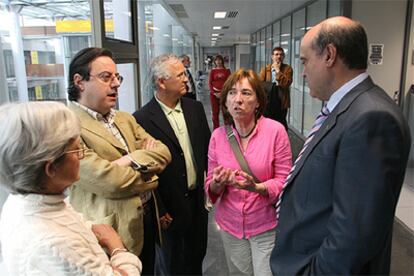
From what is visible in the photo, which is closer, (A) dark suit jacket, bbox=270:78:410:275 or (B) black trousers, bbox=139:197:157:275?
(A) dark suit jacket, bbox=270:78:410:275

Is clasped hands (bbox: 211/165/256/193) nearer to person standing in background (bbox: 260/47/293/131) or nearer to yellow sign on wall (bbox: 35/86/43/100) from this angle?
yellow sign on wall (bbox: 35/86/43/100)

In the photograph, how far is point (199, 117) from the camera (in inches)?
87.1

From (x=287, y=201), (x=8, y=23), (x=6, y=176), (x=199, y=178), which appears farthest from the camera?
(x=199, y=178)

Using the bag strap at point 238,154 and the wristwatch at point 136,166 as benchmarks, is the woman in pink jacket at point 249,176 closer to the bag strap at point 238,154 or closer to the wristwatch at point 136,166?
the bag strap at point 238,154

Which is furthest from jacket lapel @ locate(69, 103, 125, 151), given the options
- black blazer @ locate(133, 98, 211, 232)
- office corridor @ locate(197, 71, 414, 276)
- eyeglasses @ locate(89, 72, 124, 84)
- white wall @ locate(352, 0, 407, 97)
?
white wall @ locate(352, 0, 407, 97)

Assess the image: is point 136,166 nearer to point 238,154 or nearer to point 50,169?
point 238,154

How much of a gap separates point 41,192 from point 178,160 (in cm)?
115

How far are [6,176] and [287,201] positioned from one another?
2.98 feet

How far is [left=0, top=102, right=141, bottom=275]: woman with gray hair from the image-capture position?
0.86 meters

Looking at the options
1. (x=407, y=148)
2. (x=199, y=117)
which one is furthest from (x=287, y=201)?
(x=199, y=117)

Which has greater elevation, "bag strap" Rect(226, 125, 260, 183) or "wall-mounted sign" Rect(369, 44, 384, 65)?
"wall-mounted sign" Rect(369, 44, 384, 65)

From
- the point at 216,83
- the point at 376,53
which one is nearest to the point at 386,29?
the point at 376,53

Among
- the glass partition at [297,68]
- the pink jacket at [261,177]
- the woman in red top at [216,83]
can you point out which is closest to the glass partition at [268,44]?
the glass partition at [297,68]

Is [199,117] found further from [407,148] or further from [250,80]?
[407,148]
